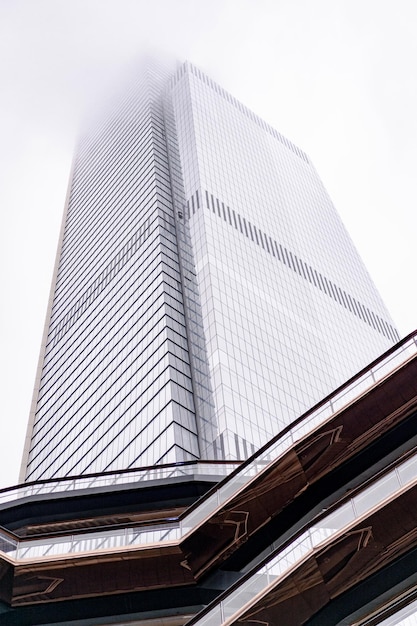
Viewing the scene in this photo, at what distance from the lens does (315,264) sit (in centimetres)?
11388

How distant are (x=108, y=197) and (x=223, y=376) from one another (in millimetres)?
62944

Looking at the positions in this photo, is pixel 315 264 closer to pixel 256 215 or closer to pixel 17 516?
pixel 256 215

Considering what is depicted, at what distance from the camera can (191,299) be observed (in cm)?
7875

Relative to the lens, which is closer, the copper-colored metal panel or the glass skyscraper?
the copper-colored metal panel

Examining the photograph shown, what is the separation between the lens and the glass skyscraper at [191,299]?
Answer: 66.2 m

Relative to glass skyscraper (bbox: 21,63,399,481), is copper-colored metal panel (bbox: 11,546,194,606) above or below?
below

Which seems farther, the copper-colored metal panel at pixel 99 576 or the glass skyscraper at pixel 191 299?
the glass skyscraper at pixel 191 299

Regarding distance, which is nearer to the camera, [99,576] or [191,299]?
[99,576]

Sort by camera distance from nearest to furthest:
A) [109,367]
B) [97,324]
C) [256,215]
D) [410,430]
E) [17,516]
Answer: [410,430]
[17,516]
[109,367]
[97,324]
[256,215]

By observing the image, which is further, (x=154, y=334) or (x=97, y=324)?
(x=97, y=324)

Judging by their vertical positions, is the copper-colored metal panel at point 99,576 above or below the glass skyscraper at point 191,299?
below

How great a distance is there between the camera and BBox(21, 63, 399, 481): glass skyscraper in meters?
66.2

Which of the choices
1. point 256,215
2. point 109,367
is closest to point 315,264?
point 256,215

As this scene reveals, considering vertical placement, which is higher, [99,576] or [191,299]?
[191,299]
